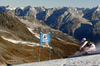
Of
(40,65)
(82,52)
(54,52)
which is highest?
(40,65)

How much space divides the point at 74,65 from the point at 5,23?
357ft

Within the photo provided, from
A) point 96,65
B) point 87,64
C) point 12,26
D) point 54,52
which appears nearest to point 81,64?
point 87,64

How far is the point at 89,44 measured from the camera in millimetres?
15883

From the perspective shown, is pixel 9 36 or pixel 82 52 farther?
pixel 9 36

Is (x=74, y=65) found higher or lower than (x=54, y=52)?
higher

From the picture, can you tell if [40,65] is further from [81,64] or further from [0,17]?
[0,17]

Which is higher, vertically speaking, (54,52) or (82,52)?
(82,52)

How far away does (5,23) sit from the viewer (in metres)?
112

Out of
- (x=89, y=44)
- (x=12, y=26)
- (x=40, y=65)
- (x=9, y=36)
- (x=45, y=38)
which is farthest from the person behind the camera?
(x=12, y=26)

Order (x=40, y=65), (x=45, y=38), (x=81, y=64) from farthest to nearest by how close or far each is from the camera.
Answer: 1. (x=45, y=38)
2. (x=40, y=65)
3. (x=81, y=64)

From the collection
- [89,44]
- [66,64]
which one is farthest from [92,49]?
[66,64]

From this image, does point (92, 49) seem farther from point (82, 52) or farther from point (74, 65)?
point (74, 65)

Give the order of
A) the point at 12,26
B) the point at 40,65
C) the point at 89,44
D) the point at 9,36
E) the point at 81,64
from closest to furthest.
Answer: the point at 81,64 → the point at 40,65 → the point at 89,44 → the point at 9,36 → the point at 12,26

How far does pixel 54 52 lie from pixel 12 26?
42.4 metres
